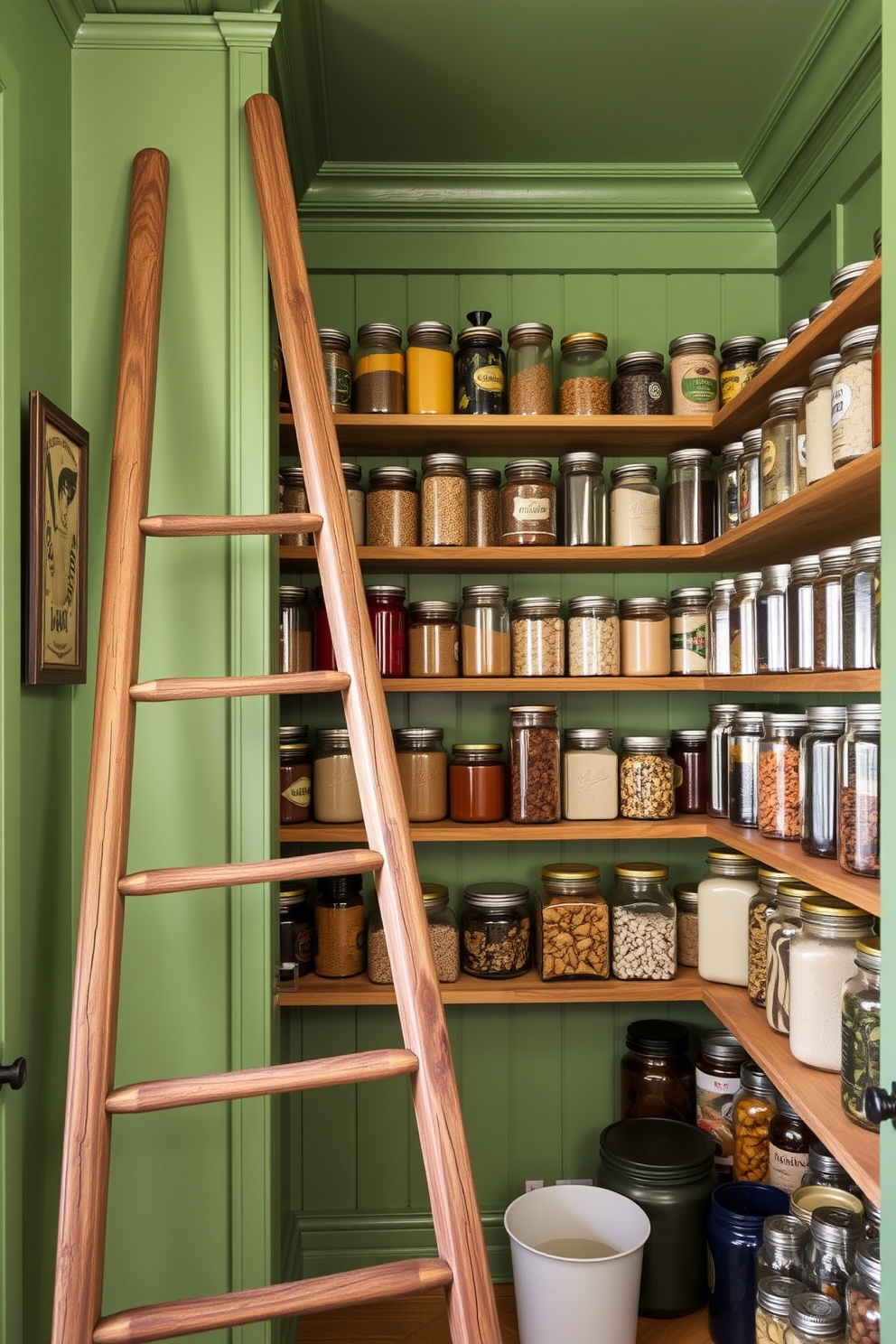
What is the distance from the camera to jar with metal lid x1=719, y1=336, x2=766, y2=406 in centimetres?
189

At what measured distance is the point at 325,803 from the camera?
1.95 metres

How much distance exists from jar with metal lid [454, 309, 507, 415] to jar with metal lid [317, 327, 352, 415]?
237 millimetres

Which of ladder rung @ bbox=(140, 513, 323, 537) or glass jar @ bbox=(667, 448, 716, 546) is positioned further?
glass jar @ bbox=(667, 448, 716, 546)

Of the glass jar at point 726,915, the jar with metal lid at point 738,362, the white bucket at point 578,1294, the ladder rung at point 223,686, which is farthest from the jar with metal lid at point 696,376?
the white bucket at point 578,1294

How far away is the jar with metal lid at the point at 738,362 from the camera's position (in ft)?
6.22

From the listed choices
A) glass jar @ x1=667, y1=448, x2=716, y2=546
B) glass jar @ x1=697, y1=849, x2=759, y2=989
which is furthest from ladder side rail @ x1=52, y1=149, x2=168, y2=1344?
glass jar @ x1=697, y1=849, x2=759, y2=989

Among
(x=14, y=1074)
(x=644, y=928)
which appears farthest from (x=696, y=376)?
(x=14, y=1074)

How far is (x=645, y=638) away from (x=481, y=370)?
0.65m

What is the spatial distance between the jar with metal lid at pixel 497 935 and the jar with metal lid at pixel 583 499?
768mm

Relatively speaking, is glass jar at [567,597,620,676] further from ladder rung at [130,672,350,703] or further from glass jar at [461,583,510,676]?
ladder rung at [130,672,350,703]

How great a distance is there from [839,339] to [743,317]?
815 mm

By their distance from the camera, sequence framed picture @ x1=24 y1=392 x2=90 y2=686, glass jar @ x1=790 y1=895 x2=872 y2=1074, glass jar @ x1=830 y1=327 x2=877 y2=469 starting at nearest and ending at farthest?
framed picture @ x1=24 y1=392 x2=90 y2=686, glass jar @ x1=830 y1=327 x2=877 y2=469, glass jar @ x1=790 y1=895 x2=872 y2=1074

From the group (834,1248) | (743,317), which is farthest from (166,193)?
(834,1248)

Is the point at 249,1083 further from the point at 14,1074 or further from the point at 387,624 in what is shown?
the point at 387,624
